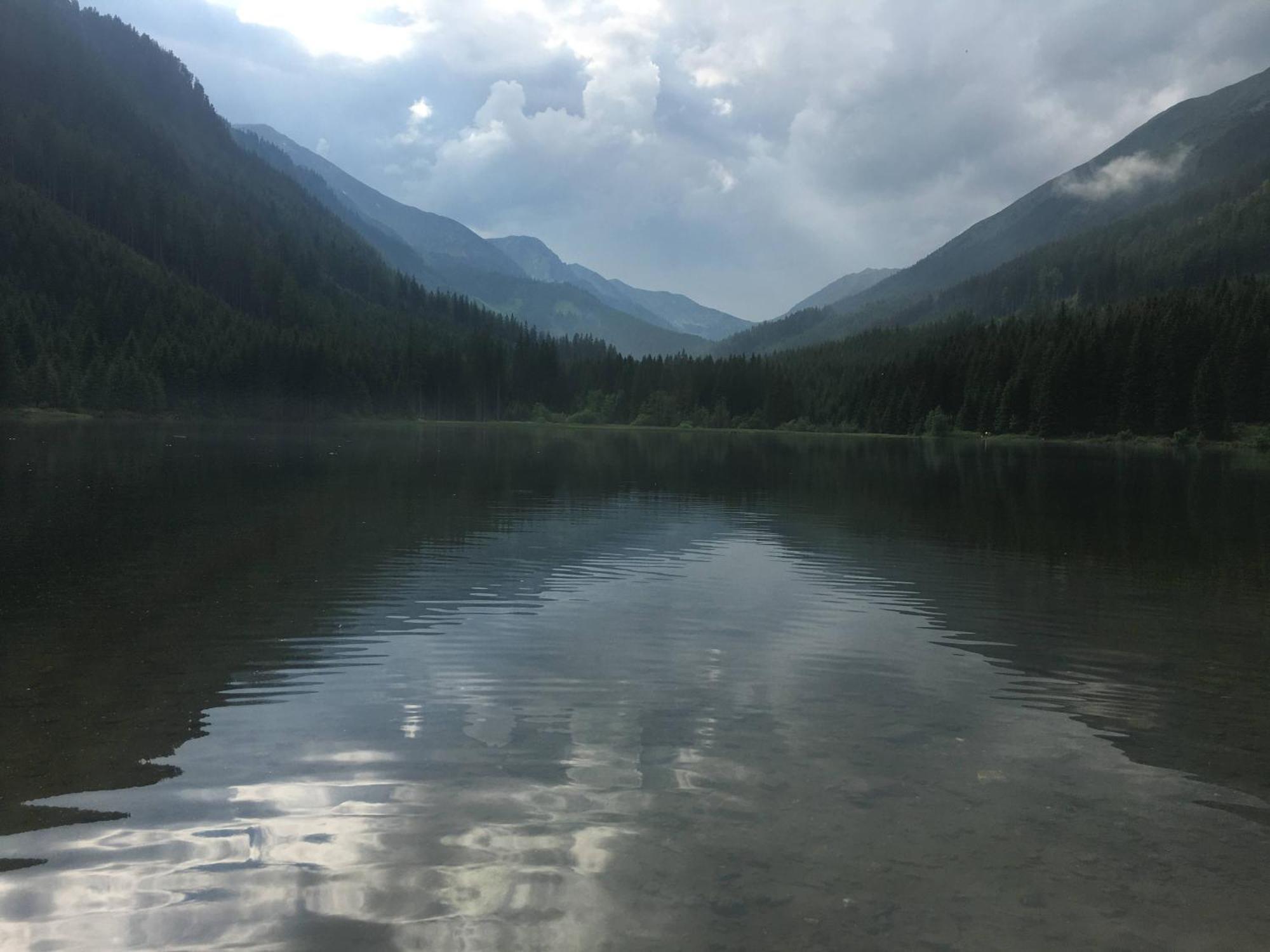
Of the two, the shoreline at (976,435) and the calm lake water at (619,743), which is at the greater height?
the shoreline at (976,435)

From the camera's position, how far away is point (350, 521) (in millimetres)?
29453

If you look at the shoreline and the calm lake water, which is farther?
the shoreline

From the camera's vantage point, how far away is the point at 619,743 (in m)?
10.4

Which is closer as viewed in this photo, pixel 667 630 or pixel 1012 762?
pixel 1012 762

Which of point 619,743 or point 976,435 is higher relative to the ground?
point 976,435

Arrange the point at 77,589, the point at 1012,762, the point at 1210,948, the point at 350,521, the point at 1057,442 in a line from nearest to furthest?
the point at 1210,948
the point at 1012,762
the point at 77,589
the point at 350,521
the point at 1057,442

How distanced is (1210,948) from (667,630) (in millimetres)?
10681

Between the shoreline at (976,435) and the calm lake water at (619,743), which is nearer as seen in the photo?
the calm lake water at (619,743)

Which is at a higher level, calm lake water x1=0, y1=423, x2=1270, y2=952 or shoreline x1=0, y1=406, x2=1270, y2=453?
shoreline x1=0, y1=406, x2=1270, y2=453

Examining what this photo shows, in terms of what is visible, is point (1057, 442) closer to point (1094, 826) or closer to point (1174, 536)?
point (1174, 536)

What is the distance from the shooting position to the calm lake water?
6.72 meters

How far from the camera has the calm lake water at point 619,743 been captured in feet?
22.0

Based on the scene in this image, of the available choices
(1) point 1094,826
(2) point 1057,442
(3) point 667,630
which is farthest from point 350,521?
(2) point 1057,442

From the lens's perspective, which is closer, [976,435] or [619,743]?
[619,743]
